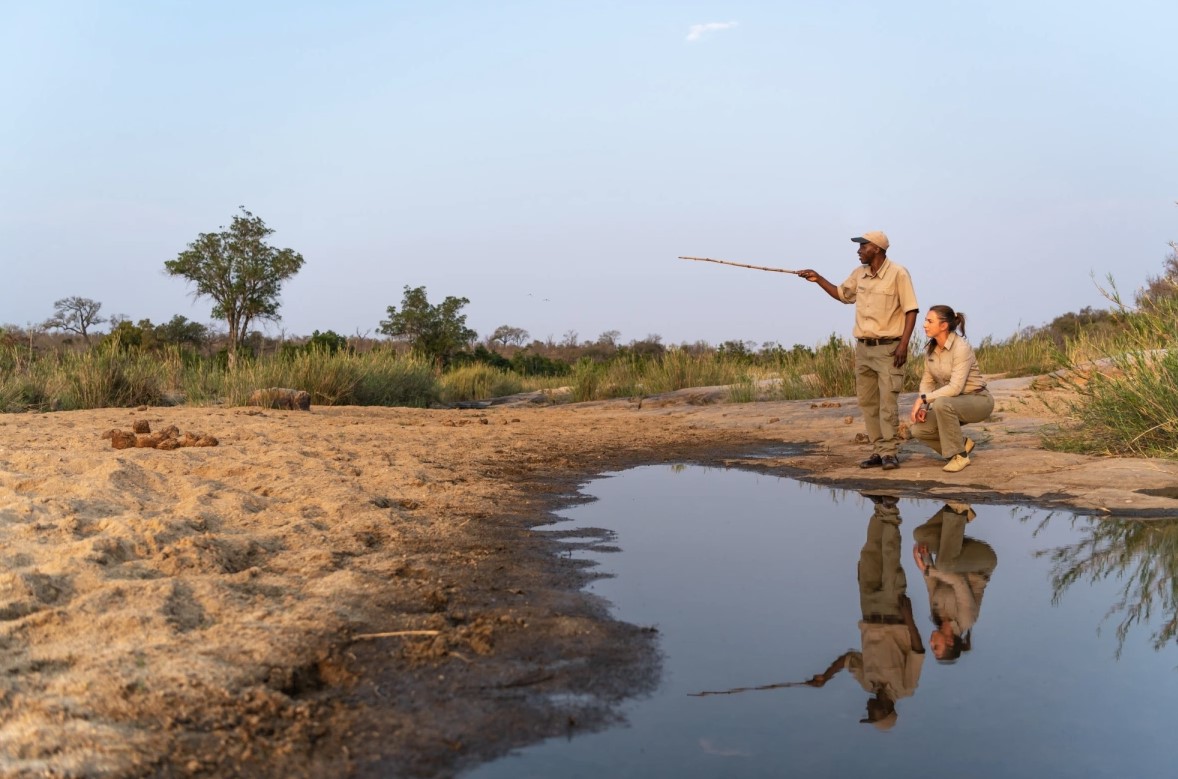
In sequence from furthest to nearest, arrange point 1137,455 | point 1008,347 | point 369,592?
point 1008,347 → point 1137,455 → point 369,592

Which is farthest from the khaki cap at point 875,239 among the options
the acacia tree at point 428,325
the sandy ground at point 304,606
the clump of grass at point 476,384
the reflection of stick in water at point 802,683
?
the acacia tree at point 428,325

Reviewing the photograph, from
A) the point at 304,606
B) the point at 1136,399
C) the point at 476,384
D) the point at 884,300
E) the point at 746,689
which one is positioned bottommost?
the point at 746,689

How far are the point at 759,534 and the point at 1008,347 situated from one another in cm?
1572

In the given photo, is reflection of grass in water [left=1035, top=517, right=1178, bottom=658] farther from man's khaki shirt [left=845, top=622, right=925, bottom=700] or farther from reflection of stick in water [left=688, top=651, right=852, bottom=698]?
reflection of stick in water [left=688, top=651, right=852, bottom=698]

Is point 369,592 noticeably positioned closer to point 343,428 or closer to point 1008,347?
point 343,428

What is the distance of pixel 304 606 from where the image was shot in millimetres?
3721

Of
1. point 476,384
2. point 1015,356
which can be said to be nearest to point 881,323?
point 1015,356

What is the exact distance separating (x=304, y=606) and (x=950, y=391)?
240 inches

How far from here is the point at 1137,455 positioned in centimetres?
816

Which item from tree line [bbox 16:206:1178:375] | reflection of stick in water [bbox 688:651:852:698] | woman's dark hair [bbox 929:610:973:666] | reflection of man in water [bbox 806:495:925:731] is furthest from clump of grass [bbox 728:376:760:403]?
reflection of stick in water [bbox 688:651:852:698]

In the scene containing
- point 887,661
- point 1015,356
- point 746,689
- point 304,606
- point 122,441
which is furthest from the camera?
point 1015,356

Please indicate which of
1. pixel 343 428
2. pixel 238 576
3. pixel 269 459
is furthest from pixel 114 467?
pixel 343 428

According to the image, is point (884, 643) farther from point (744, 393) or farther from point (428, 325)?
point (428, 325)

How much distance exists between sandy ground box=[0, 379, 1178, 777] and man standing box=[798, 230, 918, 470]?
0.60m
